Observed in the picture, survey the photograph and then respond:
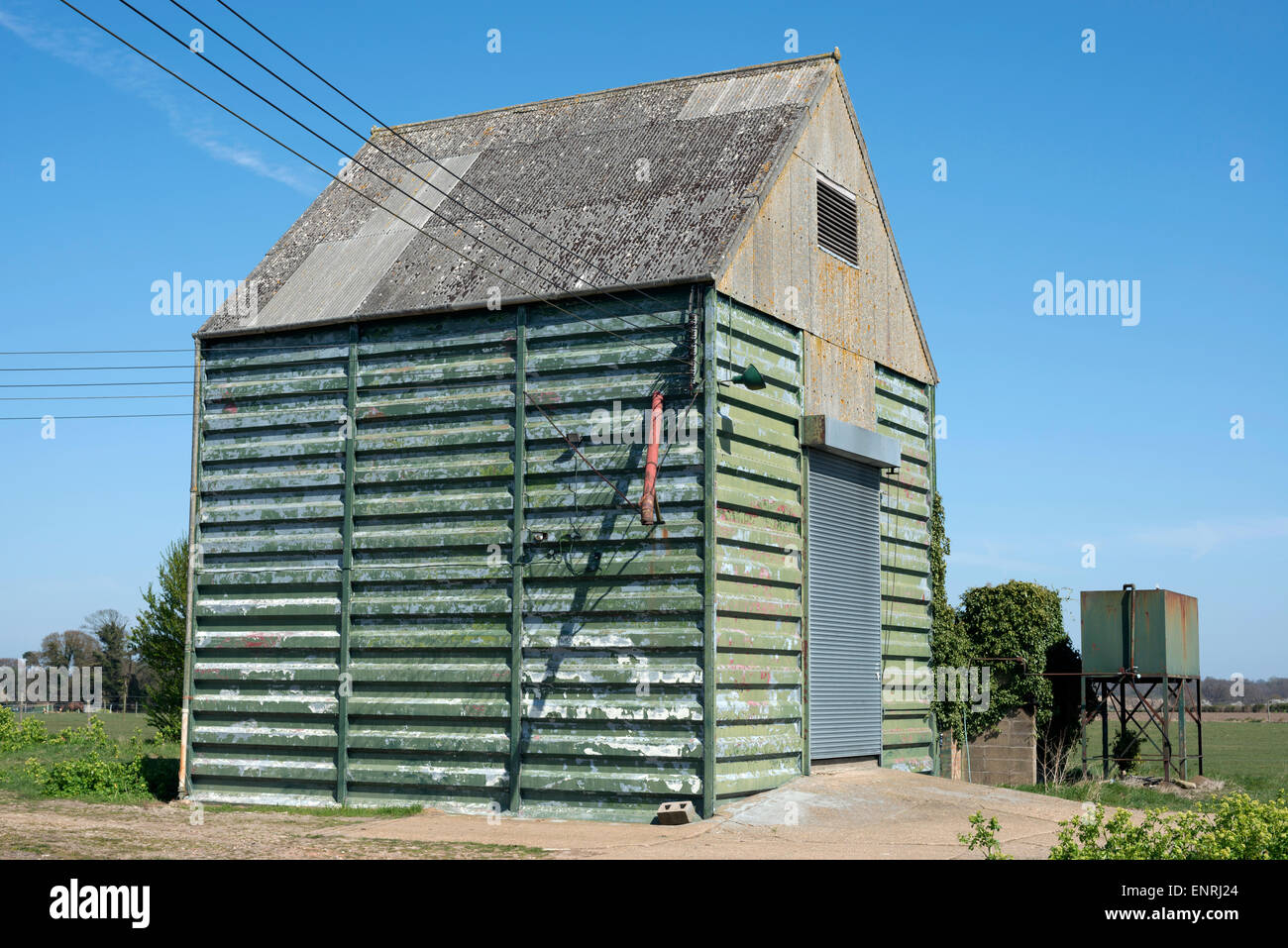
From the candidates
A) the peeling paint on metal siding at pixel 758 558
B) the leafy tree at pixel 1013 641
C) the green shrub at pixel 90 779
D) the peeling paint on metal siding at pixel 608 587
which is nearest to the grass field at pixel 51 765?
the green shrub at pixel 90 779

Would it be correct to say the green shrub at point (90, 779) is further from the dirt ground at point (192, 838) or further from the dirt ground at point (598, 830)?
the dirt ground at point (192, 838)

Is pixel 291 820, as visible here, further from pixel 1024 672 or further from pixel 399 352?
pixel 1024 672

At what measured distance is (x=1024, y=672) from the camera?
24.5m

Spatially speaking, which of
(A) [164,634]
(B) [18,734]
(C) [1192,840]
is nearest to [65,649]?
(A) [164,634]

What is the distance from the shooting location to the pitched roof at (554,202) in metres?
16.9

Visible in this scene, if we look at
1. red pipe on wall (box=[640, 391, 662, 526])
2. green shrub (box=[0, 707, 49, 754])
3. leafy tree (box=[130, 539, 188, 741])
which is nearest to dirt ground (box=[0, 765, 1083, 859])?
red pipe on wall (box=[640, 391, 662, 526])

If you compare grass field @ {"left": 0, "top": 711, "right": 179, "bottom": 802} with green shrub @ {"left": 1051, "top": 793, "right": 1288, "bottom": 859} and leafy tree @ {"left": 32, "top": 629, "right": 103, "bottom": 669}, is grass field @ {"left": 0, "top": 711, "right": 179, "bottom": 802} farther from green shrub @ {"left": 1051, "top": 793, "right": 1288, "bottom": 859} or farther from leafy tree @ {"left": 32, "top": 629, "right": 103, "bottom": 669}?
leafy tree @ {"left": 32, "top": 629, "right": 103, "bottom": 669}

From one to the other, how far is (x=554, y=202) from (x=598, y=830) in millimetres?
8767

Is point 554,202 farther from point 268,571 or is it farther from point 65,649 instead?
point 65,649

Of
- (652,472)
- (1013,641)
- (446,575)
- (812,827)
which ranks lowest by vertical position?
(812,827)

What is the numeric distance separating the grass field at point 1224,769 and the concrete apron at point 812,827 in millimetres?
2599

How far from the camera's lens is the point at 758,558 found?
16266 millimetres
